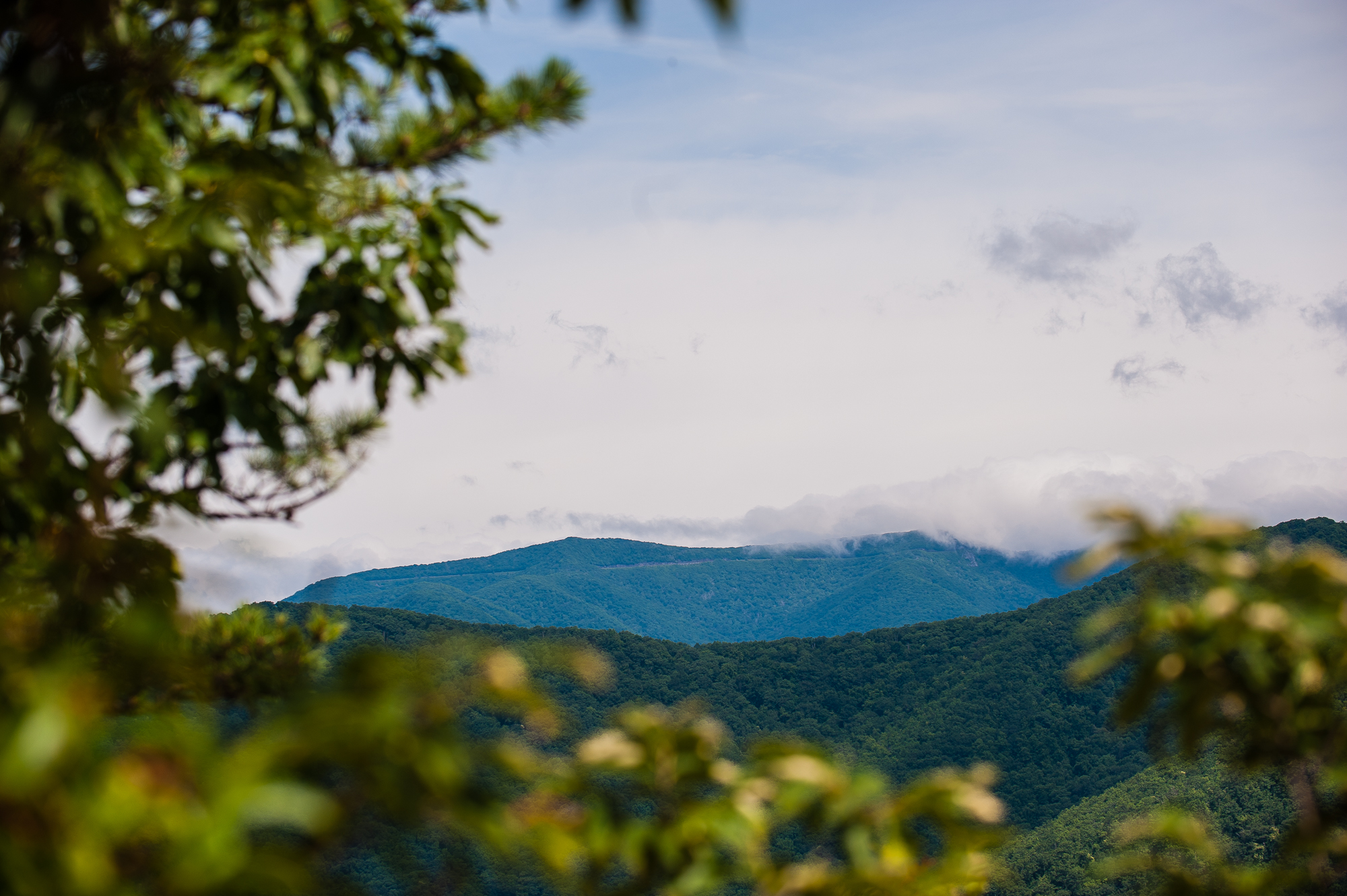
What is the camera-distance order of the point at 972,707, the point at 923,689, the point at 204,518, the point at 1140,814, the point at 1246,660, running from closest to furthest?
the point at 1246,660 → the point at 204,518 → the point at 1140,814 → the point at 972,707 → the point at 923,689

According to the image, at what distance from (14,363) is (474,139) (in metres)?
1.47

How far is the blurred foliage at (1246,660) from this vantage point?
4.20 ft

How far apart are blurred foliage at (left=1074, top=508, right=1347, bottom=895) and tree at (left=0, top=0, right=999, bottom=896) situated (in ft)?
1.10

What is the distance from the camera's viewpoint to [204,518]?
271 cm

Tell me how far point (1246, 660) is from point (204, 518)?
2.80 m

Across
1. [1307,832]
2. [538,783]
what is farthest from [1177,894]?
[538,783]

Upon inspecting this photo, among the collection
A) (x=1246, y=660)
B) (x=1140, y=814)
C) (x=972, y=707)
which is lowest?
(x=1140, y=814)

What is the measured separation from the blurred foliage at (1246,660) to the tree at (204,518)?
1.10 feet

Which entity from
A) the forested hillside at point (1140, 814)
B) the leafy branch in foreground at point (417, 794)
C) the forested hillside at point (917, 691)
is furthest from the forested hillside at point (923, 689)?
the leafy branch in foreground at point (417, 794)

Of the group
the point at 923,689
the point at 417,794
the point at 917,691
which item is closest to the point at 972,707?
the point at 923,689

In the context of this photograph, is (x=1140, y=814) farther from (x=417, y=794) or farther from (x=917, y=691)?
(x=417, y=794)

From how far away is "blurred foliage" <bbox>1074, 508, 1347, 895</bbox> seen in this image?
1281 mm

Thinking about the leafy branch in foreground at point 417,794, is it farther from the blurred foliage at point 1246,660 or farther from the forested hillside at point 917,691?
the forested hillside at point 917,691

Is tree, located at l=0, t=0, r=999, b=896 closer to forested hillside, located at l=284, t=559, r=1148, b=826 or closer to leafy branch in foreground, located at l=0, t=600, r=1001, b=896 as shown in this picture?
leafy branch in foreground, located at l=0, t=600, r=1001, b=896
